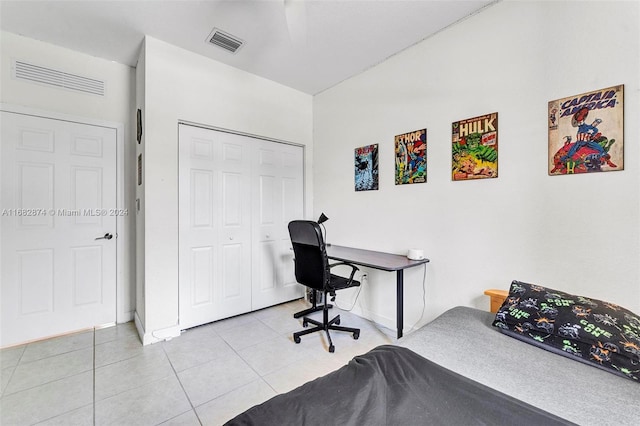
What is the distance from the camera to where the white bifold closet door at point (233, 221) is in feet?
9.02

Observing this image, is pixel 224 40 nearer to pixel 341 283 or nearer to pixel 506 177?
pixel 341 283

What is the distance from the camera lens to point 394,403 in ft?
2.89

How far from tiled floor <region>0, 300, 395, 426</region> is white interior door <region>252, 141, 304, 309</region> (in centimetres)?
60

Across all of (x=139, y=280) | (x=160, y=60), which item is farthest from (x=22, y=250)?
(x=160, y=60)

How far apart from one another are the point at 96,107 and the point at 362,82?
9.45 feet

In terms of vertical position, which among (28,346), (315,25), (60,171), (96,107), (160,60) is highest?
(315,25)

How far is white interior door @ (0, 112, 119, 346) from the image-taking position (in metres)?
2.39

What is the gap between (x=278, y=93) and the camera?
341cm

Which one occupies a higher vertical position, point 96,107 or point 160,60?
point 160,60

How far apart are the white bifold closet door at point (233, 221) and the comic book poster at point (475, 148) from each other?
204 centimetres

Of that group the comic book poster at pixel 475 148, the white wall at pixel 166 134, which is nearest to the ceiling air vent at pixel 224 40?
the white wall at pixel 166 134

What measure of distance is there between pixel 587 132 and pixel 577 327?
1185 mm

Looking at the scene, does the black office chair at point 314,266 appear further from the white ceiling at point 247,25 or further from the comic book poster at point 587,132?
the comic book poster at point 587,132

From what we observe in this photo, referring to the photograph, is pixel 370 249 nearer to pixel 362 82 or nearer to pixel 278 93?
→ pixel 362 82
